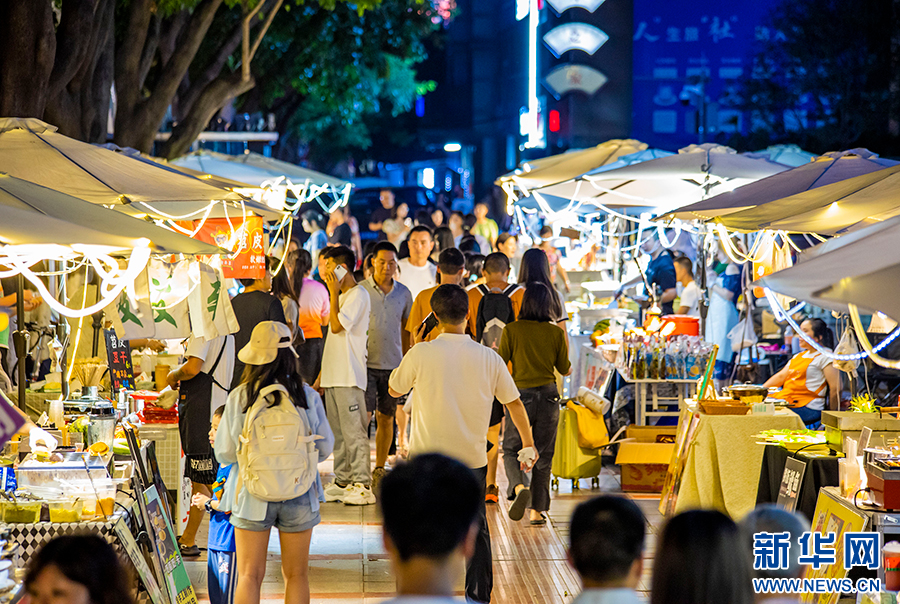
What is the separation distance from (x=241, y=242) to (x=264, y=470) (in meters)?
4.39

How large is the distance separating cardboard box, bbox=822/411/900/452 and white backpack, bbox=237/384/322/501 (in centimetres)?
328

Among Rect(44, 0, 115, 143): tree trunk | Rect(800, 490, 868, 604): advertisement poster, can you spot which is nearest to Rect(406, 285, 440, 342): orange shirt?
Rect(800, 490, 868, 604): advertisement poster

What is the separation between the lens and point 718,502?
758 centimetres

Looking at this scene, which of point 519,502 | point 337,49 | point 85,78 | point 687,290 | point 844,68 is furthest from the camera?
point 844,68

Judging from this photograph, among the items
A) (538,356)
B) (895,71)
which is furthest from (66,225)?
(895,71)

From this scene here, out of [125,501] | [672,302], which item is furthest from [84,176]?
[672,302]

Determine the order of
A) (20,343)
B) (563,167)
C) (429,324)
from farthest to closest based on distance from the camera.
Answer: (563,167) < (429,324) < (20,343)

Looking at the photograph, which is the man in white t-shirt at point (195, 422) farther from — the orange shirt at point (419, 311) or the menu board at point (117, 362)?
the orange shirt at point (419, 311)

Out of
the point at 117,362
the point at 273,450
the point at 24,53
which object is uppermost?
the point at 24,53

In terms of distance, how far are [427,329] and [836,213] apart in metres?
3.19

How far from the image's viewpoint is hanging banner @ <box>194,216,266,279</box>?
29.1ft

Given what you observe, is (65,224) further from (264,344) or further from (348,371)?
(348,371)

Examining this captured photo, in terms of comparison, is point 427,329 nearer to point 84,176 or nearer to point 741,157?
point 84,176

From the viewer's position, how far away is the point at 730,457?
24.7 feet
